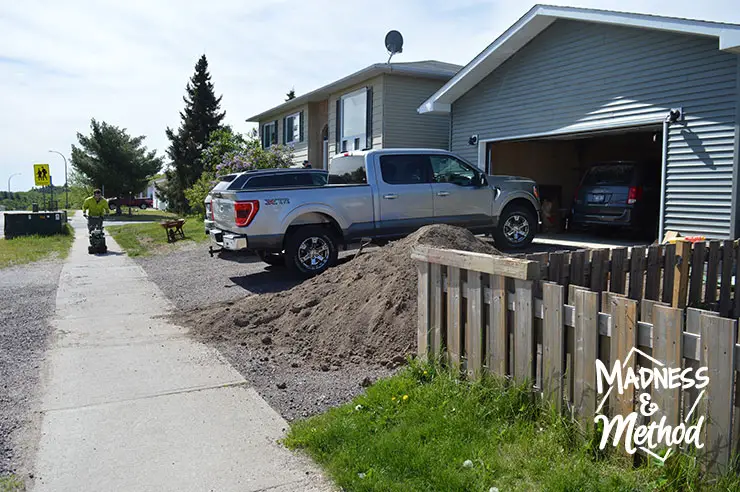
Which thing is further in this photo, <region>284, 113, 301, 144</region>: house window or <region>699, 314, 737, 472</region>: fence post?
<region>284, 113, 301, 144</region>: house window

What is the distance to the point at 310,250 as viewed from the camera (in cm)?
1113

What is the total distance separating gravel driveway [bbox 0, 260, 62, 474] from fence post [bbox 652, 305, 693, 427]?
12.7ft

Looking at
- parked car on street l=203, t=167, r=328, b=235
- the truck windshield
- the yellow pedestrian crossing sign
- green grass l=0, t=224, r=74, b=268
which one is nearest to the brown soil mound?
the truck windshield

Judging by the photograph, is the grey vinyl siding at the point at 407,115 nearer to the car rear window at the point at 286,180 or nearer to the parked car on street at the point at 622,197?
the car rear window at the point at 286,180

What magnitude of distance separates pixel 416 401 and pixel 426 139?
53.0 ft

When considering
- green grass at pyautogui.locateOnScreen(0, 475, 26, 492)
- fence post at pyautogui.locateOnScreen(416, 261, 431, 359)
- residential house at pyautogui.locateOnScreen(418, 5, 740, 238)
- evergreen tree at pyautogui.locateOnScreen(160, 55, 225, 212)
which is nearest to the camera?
green grass at pyautogui.locateOnScreen(0, 475, 26, 492)

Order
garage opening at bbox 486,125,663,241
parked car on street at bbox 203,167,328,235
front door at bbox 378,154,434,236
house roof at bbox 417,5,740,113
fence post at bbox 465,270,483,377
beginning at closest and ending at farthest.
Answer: fence post at bbox 465,270,483,377 → house roof at bbox 417,5,740,113 → front door at bbox 378,154,434,236 → parked car on street at bbox 203,167,328,235 → garage opening at bbox 486,125,663,241

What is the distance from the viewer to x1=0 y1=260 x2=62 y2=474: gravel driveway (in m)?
4.45

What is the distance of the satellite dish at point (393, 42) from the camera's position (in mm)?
20000

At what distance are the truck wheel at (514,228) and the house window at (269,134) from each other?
19020mm

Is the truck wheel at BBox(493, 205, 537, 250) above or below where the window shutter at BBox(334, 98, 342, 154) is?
below

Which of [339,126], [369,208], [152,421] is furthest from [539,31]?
[152,421]

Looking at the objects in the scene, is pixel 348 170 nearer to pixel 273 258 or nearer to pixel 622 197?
pixel 273 258

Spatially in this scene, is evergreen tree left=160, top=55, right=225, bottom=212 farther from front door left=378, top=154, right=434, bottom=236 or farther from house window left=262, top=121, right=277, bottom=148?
front door left=378, top=154, right=434, bottom=236
